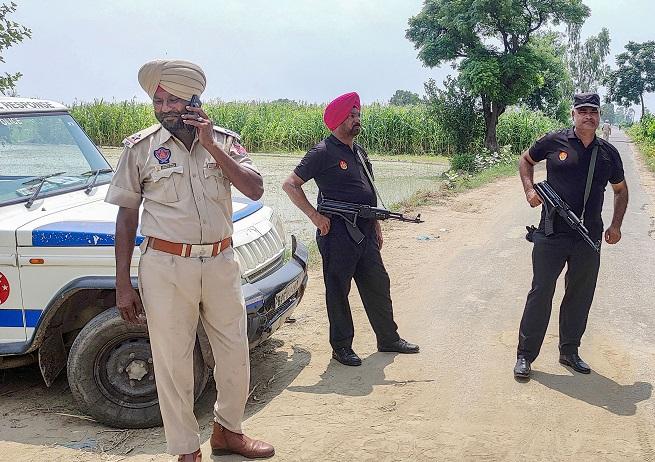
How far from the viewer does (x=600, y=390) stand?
458cm

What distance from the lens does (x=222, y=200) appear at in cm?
343

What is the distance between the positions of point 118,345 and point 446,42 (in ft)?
74.0

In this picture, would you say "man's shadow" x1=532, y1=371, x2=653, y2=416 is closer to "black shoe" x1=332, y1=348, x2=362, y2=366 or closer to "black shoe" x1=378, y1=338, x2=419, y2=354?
"black shoe" x1=378, y1=338, x2=419, y2=354

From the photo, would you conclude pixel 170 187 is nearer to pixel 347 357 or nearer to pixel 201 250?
pixel 201 250

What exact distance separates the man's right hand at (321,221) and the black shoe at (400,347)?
1017mm

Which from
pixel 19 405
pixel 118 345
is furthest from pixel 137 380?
pixel 19 405

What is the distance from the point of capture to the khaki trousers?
Result: 3.32 m

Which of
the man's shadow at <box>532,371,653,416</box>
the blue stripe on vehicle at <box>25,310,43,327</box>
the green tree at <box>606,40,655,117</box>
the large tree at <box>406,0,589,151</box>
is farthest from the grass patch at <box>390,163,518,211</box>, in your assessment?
the green tree at <box>606,40,655,117</box>

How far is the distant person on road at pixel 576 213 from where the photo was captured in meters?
4.62

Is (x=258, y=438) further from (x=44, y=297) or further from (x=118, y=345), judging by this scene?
(x=44, y=297)

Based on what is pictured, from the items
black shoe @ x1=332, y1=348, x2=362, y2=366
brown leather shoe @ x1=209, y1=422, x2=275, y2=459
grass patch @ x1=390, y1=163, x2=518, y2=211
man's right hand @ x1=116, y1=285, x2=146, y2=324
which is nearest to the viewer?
man's right hand @ x1=116, y1=285, x2=146, y2=324

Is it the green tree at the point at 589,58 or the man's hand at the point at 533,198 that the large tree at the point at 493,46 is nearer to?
the man's hand at the point at 533,198

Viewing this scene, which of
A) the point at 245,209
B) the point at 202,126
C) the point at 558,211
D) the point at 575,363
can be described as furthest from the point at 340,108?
the point at 575,363

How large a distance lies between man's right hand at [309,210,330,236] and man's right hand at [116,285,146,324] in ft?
5.60
